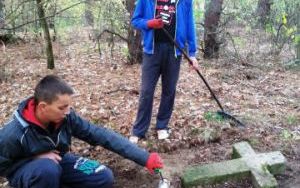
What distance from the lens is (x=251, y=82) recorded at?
23.3ft

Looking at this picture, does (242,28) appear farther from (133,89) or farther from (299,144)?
(299,144)

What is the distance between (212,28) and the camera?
8352 millimetres

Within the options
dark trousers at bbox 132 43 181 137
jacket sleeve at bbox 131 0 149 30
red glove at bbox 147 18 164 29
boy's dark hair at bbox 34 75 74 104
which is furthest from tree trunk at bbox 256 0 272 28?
boy's dark hair at bbox 34 75 74 104

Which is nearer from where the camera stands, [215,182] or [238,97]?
[215,182]

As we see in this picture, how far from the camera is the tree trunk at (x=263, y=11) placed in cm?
1008

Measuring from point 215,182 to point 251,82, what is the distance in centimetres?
382

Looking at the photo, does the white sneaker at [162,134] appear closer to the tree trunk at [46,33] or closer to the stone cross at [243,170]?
the stone cross at [243,170]

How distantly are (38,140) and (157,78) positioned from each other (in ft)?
5.78

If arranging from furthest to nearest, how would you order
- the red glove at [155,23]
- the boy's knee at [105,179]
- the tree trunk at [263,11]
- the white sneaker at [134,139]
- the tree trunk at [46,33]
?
the tree trunk at [263,11]
the tree trunk at [46,33]
the white sneaker at [134,139]
the red glove at [155,23]
the boy's knee at [105,179]

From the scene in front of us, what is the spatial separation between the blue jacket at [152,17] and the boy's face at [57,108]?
59.5 inches

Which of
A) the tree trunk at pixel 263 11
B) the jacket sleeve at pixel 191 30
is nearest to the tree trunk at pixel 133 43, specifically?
the jacket sleeve at pixel 191 30

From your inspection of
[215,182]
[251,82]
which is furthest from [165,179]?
[251,82]

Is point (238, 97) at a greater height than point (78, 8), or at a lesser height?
lesser

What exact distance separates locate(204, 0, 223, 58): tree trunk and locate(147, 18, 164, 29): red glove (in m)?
4.33
